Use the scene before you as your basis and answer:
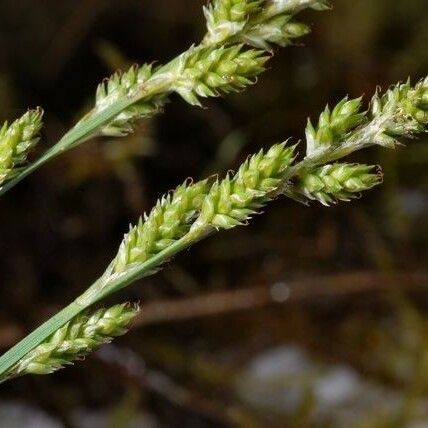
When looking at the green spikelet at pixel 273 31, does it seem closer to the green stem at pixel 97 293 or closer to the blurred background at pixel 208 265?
the green stem at pixel 97 293

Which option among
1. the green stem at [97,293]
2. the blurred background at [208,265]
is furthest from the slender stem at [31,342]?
the blurred background at [208,265]

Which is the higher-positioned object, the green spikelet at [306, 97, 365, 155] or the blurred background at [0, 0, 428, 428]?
the blurred background at [0, 0, 428, 428]

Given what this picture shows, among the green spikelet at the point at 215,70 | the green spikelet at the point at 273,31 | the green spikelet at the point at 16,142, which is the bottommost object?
the green spikelet at the point at 16,142

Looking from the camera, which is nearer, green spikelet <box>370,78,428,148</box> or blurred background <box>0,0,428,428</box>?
green spikelet <box>370,78,428,148</box>

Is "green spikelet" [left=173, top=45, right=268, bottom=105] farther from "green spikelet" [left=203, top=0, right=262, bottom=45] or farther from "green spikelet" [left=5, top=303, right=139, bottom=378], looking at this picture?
"green spikelet" [left=5, top=303, right=139, bottom=378]

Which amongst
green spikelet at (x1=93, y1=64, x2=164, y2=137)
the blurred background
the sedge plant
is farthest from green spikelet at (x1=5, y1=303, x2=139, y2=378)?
the blurred background

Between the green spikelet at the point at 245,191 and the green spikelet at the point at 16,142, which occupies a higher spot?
the green spikelet at the point at 16,142

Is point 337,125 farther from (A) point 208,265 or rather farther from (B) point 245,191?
(A) point 208,265
